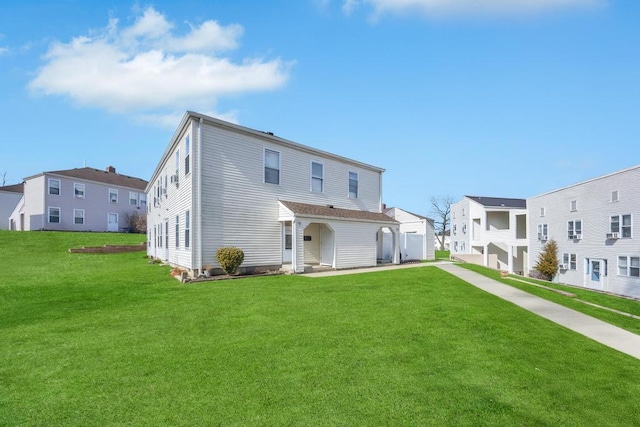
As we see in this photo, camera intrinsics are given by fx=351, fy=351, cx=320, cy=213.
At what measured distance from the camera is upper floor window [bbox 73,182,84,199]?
109ft

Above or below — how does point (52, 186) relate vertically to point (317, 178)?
above

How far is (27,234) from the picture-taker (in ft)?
89.9

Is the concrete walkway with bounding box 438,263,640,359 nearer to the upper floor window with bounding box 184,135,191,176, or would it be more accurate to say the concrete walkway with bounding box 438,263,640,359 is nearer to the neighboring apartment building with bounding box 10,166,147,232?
the upper floor window with bounding box 184,135,191,176

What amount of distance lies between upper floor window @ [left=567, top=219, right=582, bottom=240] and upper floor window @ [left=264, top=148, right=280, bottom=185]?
22805mm

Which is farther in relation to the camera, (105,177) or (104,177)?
(105,177)

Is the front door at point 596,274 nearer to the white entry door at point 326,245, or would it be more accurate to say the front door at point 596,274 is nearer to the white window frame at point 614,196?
the white window frame at point 614,196

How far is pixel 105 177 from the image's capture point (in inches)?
1455

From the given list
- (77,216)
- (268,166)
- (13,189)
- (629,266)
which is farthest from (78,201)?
(629,266)

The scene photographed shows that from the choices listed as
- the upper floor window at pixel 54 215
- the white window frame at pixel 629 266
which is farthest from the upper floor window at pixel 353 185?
the upper floor window at pixel 54 215

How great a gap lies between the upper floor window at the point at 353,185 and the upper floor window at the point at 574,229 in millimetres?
17450

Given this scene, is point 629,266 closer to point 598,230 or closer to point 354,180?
point 598,230

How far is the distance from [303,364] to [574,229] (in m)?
28.6

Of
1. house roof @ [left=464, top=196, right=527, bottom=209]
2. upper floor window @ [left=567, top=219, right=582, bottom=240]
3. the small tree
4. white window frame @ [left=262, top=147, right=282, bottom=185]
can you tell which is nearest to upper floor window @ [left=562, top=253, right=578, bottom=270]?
the small tree

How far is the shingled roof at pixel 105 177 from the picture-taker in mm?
33812
